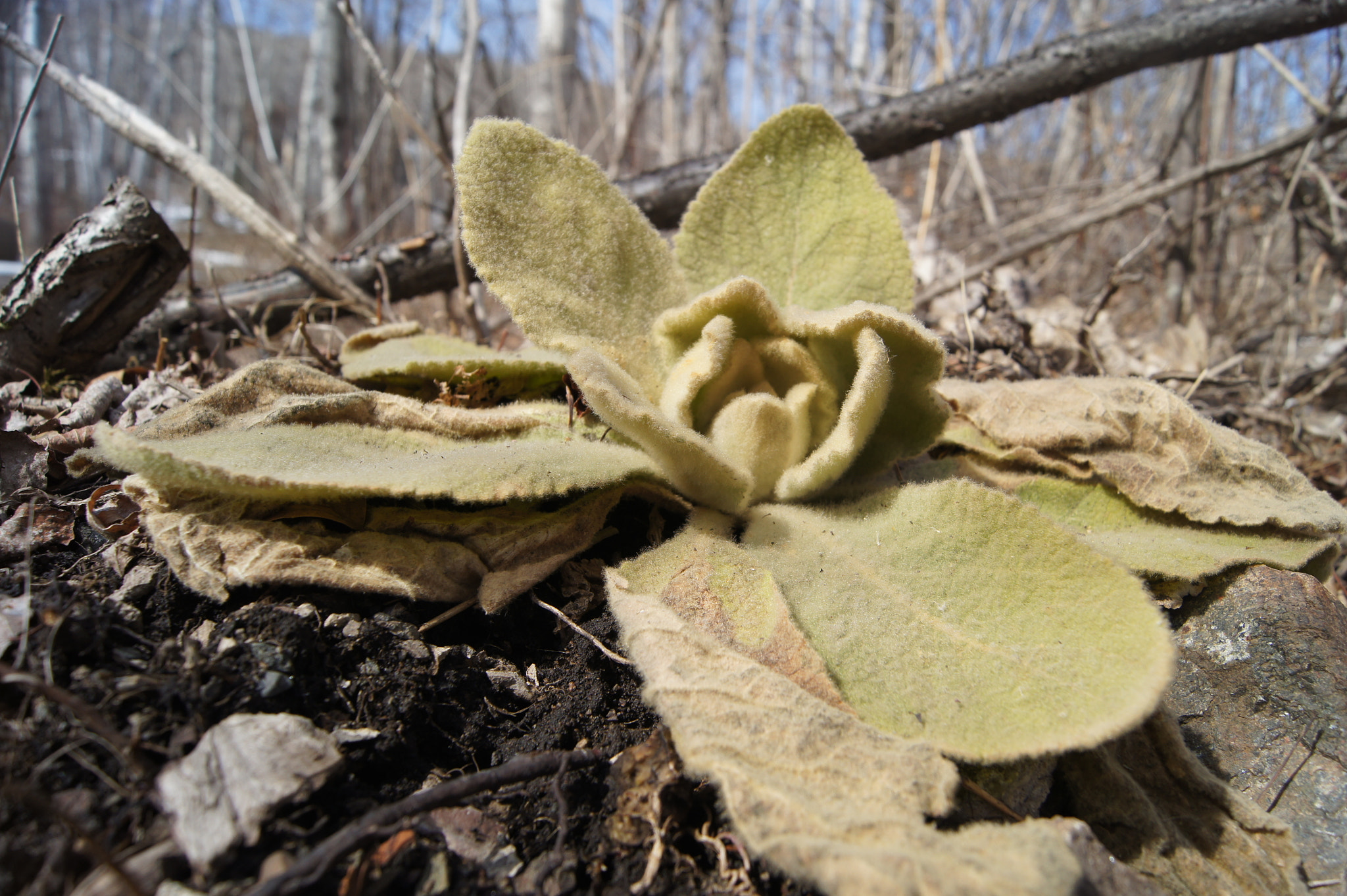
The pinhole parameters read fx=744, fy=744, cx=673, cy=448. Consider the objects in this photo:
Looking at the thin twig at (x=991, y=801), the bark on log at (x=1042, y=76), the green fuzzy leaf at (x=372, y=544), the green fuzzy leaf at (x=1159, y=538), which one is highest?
the bark on log at (x=1042, y=76)

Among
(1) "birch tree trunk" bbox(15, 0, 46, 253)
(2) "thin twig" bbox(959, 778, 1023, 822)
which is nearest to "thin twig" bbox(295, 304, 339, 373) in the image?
(2) "thin twig" bbox(959, 778, 1023, 822)

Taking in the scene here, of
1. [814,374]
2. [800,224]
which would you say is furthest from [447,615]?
[800,224]

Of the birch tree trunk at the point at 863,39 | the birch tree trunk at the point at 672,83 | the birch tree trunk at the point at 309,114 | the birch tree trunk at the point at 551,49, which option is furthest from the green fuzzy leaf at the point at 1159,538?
the birch tree trunk at the point at 309,114

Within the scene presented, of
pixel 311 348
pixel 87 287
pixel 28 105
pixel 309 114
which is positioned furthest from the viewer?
pixel 309 114

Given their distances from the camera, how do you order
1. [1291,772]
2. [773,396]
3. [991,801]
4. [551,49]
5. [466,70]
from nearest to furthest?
[991,801] → [1291,772] → [773,396] → [466,70] → [551,49]

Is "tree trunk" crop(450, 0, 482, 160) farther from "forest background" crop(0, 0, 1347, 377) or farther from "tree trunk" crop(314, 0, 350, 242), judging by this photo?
"tree trunk" crop(314, 0, 350, 242)

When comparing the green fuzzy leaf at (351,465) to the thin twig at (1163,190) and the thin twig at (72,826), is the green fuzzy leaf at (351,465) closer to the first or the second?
the thin twig at (72,826)

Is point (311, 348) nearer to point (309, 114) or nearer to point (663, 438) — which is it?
point (663, 438)
